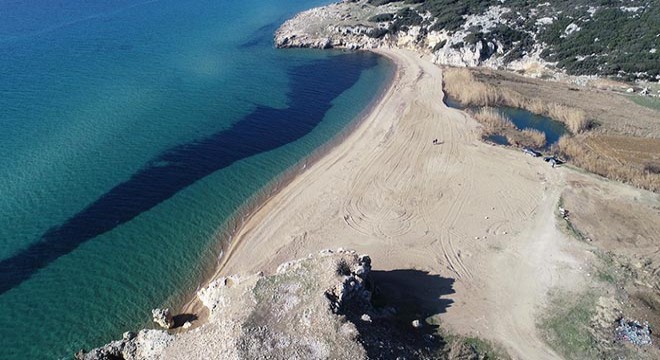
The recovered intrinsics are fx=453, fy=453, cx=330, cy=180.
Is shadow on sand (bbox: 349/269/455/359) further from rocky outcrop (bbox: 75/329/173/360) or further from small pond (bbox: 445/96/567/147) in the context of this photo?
small pond (bbox: 445/96/567/147)

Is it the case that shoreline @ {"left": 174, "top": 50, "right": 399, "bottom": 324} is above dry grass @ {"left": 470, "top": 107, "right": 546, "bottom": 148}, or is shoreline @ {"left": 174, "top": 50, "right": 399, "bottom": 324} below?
above

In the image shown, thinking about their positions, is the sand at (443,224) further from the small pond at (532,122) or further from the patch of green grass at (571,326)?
the small pond at (532,122)

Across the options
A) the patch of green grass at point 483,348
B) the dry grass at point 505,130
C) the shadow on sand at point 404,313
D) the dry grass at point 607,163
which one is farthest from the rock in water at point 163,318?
the dry grass at point 607,163

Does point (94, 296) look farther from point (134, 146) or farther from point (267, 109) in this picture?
point (267, 109)

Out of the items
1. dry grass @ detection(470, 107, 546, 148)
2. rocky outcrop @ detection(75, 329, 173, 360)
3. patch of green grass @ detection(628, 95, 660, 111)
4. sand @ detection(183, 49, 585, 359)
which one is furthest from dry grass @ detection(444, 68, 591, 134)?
rocky outcrop @ detection(75, 329, 173, 360)

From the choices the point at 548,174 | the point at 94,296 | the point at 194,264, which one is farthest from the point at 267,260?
the point at 548,174

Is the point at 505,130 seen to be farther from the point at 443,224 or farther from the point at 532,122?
the point at 443,224

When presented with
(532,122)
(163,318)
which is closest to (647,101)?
(532,122)
